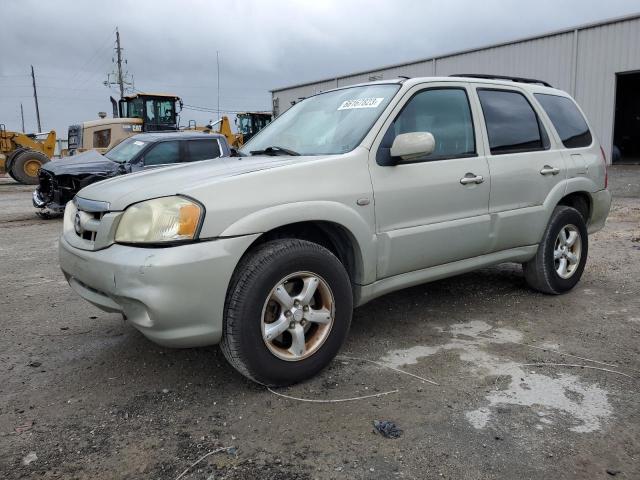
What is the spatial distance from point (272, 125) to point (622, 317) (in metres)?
3.18

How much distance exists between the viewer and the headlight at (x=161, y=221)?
269 cm

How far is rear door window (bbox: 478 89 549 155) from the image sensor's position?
4.17 m

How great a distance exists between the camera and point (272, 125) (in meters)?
4.48

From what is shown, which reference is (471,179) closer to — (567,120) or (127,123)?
(567,120)

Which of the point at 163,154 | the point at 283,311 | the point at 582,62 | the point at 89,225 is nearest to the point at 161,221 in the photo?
the point at 89,225

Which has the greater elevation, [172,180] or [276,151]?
[276,151]

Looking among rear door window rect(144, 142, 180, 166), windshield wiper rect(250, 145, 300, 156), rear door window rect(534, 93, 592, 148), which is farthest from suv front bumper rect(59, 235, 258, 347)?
rear door window rect(144, 142, 180, 166)

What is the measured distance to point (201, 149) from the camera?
1027 centimetres

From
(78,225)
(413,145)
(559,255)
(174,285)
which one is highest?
(413,145)

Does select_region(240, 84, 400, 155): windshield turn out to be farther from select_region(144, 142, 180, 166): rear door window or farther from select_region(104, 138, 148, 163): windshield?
select_region(104, 138, 148, 163): windshield

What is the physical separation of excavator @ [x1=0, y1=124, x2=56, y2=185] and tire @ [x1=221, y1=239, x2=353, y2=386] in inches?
698

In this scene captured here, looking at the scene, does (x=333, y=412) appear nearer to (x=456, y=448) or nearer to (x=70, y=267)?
(x=456, y=448)

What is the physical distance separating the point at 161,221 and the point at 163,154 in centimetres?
770

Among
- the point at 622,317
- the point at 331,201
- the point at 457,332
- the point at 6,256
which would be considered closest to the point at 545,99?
the point at 622,317
